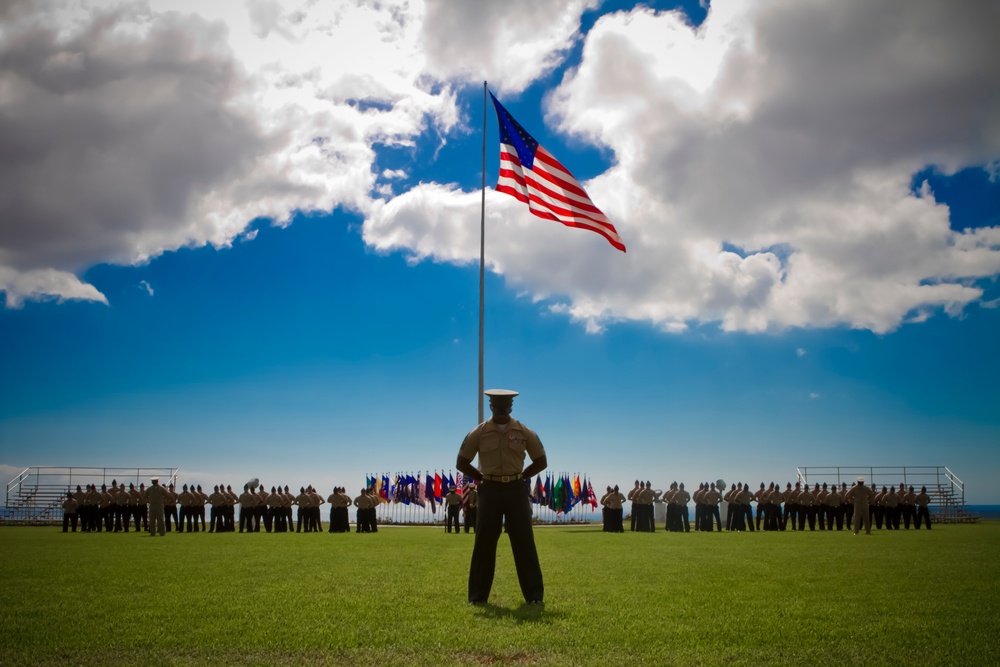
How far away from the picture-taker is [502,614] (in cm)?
784

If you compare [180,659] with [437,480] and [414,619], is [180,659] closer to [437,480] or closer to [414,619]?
[414,619]

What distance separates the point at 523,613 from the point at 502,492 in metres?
1.45

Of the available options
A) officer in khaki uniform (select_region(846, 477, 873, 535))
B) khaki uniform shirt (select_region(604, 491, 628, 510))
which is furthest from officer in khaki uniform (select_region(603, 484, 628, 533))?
officer in khaki uniform (select_region(846, 477, 873, 535))

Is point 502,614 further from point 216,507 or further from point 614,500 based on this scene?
point 216,507

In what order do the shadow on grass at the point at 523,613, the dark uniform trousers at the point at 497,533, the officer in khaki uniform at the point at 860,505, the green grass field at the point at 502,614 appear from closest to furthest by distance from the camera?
the green grass field at the point at 502,614 → the shadow on grass at the point at 523,613 → the dark uniform trousers at the point at 497,533 → the officer in khaki uniform at the point at 860,505

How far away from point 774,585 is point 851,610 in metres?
2.20

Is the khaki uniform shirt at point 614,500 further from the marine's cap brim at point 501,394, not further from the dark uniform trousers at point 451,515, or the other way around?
the marine's cap brim at point 501,394

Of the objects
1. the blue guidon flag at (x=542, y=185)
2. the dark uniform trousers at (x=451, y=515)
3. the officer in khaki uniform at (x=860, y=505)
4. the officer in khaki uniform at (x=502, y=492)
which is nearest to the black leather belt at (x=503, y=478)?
the officer in khaki uniform at (x=502, y=492)

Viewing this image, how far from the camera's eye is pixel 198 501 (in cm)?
3322

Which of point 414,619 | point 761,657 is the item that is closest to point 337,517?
point 414,619

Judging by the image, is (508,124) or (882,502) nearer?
(508,124)

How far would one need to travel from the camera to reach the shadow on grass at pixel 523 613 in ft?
24.4

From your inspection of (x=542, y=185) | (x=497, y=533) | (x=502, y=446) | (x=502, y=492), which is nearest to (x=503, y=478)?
(x=502, y=492)

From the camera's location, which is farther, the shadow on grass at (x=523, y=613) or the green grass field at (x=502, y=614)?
the shadow on grass at (x=523, y=613)
